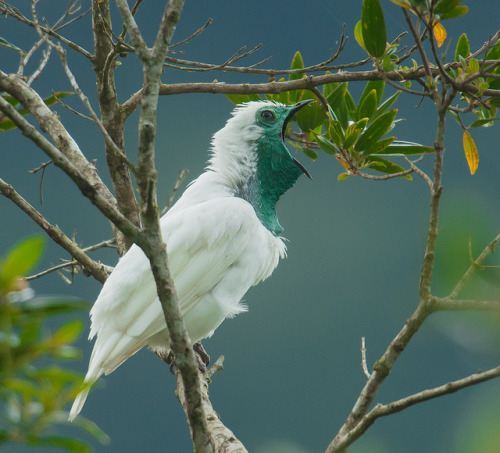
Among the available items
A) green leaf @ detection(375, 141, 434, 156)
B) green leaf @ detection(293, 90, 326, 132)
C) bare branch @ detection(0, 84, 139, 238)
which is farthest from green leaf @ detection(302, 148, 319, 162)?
bare branch @ detection(0, 84, 139, 238)

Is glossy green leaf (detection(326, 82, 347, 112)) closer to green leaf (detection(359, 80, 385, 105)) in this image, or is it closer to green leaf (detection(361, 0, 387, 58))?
green leaf (detection(359, 80, 385, 105))

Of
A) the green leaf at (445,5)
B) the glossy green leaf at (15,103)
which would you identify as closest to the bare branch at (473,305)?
the green leaf at (445,5)

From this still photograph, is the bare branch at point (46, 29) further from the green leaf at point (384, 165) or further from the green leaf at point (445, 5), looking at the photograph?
the green leaf at point (445, 5)

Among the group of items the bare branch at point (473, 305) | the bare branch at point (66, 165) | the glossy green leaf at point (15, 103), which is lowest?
the bare branch at point (473, 305)

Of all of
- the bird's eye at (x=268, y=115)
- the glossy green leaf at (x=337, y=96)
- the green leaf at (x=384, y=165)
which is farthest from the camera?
the bird's eye at (x=268, y=115)

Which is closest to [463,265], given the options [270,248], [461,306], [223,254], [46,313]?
[461,306]

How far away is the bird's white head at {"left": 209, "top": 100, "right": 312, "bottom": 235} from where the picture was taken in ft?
12.0

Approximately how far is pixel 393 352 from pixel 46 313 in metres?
1.32

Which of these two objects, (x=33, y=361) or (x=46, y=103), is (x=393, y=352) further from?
(x=46, y=103)

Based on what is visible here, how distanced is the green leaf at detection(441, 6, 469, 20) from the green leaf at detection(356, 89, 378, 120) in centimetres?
94

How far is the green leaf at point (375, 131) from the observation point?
2.77m

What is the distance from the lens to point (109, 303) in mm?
3027

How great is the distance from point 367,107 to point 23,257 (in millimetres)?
2643

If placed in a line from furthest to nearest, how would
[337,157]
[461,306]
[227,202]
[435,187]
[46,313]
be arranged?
[227,202] → [337,157] → [435,187] → [461,306] → [46,313]
